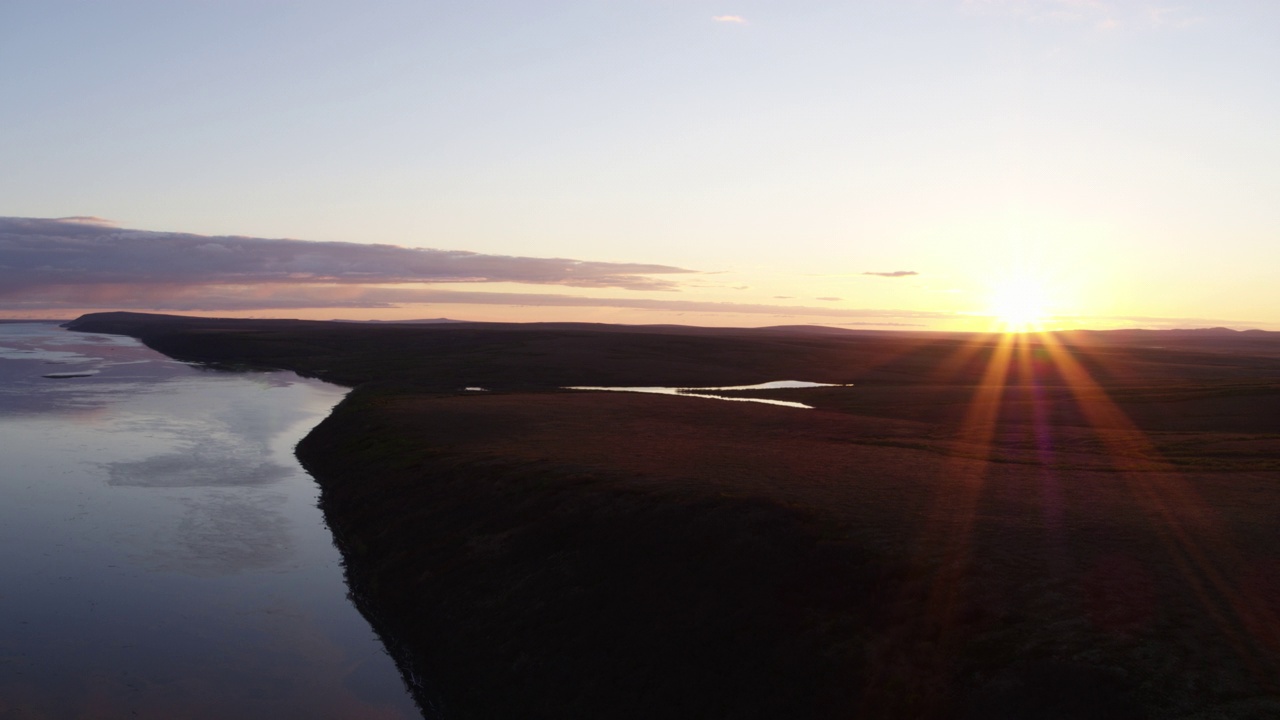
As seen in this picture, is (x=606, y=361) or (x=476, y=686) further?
(x=606, y=361)

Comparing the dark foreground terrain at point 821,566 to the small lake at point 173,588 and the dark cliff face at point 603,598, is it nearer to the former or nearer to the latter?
the dark cliff face at point 603,598

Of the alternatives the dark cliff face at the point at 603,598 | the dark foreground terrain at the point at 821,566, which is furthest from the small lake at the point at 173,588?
the dark cliff face at the point at 603,598

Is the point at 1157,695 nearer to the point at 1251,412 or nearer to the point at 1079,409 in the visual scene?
the point at 1251,412

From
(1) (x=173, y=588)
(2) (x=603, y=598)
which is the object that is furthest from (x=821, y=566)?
(1) (x=173, y=588)

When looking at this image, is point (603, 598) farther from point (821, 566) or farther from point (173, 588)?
point (173, 588)

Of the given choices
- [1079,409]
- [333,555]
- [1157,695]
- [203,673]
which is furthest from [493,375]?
[1157,695]

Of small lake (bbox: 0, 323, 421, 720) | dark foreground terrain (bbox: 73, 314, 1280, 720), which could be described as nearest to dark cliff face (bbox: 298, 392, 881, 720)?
dark foreground terrain (bbox: 73, 314, 1280, 720)
